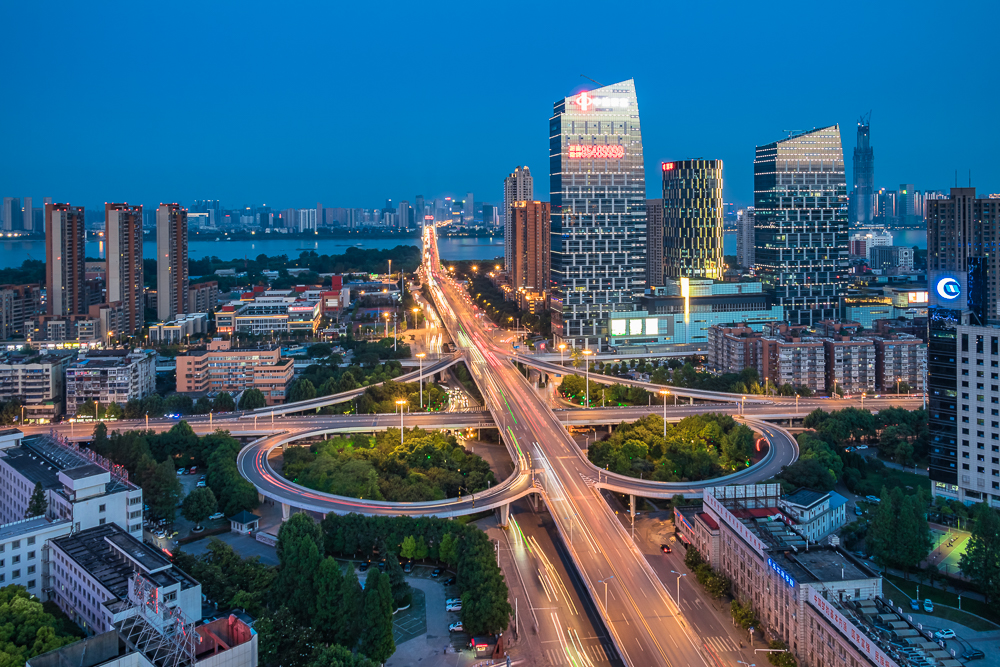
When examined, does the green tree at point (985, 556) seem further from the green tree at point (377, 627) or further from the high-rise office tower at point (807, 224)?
the high-rise office tower at point (807, 224)

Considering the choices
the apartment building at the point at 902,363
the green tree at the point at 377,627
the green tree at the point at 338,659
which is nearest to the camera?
the green tree at the point at 338,659

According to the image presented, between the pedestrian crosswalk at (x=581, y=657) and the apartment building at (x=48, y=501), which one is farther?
the apartment building at (x=48, y=501)

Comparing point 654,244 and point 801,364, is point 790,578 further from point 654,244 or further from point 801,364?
point 654,244

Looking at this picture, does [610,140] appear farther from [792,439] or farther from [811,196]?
[792,439]

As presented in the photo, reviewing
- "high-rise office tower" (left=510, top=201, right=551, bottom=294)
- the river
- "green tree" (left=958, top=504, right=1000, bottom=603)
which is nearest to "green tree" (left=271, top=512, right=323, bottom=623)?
"green tree" (left=958, top=504, right=1000, bottom=603)

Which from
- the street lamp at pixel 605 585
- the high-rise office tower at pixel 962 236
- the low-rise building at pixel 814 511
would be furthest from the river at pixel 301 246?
the street lamp at pixel 605 585

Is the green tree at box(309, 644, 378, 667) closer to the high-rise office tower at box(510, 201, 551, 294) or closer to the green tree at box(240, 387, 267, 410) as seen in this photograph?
the green tree at box(240, 387, 267, 410)

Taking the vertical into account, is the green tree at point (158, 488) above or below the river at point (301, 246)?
below

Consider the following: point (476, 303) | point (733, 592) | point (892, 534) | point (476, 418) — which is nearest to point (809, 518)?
point (892, 534)
